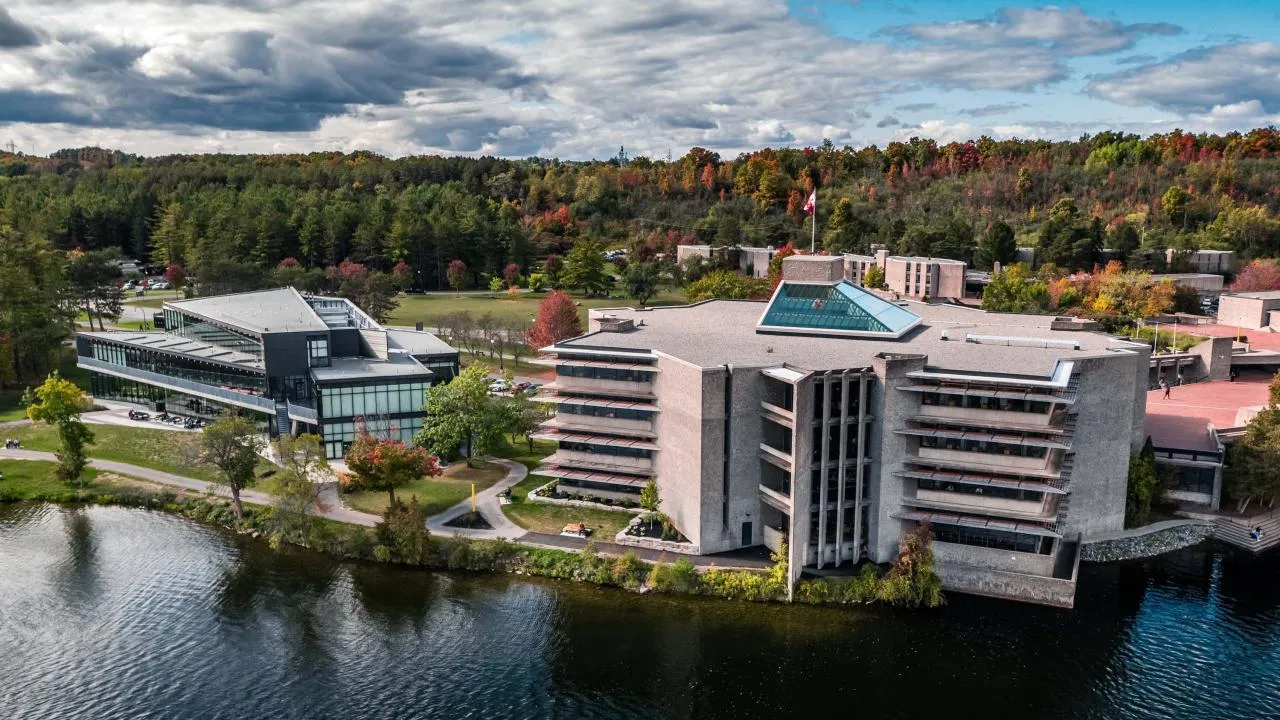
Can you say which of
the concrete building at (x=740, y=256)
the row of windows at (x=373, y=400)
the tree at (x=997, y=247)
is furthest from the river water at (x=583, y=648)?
the concrete building at (x=740, y=256)

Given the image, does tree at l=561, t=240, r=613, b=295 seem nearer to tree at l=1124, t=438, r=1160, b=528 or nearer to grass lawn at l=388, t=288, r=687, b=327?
grass lawn at l=388, t=288, r=687, b=327

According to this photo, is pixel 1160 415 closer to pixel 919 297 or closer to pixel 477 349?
pixel 919 297

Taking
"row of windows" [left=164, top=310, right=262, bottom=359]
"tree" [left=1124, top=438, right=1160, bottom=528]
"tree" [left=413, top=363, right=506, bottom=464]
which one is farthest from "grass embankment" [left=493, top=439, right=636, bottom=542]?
"tree" [left=1124, top=438, right=1160, bottom=528]

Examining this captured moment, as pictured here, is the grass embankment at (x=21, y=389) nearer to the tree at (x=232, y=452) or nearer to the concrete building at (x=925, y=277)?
the tree at (x=232, y=452)

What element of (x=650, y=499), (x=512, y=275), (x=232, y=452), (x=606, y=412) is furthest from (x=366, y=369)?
(x=512, y=275)

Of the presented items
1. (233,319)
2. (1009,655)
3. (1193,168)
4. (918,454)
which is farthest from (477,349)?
(1193,168)

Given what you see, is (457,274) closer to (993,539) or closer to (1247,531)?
(993,539)
